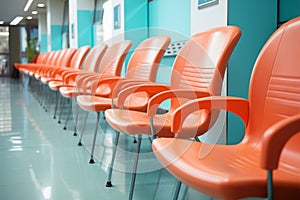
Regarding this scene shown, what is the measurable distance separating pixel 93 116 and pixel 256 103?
3.81 meters

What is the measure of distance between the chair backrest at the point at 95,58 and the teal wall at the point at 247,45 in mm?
1971

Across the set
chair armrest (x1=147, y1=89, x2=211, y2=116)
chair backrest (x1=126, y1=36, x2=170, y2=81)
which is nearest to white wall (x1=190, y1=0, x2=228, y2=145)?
chair backrest (x1=126, y1=36, x2=170, y2=81)

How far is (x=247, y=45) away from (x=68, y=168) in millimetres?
1600

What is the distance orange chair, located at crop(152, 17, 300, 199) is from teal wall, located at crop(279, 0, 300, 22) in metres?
1.05

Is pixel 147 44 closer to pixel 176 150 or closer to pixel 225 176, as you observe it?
pixel 176 150

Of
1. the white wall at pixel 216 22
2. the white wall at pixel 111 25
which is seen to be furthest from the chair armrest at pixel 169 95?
the white wall at pixel 111 25

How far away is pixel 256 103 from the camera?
1608 mm

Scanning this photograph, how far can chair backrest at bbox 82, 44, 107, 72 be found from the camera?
423 cm

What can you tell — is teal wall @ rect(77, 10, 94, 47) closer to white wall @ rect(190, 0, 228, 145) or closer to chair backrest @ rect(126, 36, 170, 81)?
chair backrest @ rect(126, 36, 170, 81)


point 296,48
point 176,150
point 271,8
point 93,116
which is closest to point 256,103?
point 296,48

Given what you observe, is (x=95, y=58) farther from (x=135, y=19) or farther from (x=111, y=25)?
(x=111, y=25)

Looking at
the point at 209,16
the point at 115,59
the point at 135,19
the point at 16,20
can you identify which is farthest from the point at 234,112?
the point at 16,20

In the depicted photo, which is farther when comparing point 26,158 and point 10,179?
point 26,158

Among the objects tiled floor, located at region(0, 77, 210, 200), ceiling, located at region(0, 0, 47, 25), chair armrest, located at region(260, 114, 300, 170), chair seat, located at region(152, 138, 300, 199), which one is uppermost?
ceiling, located at region(0, 0, 47, 25)
